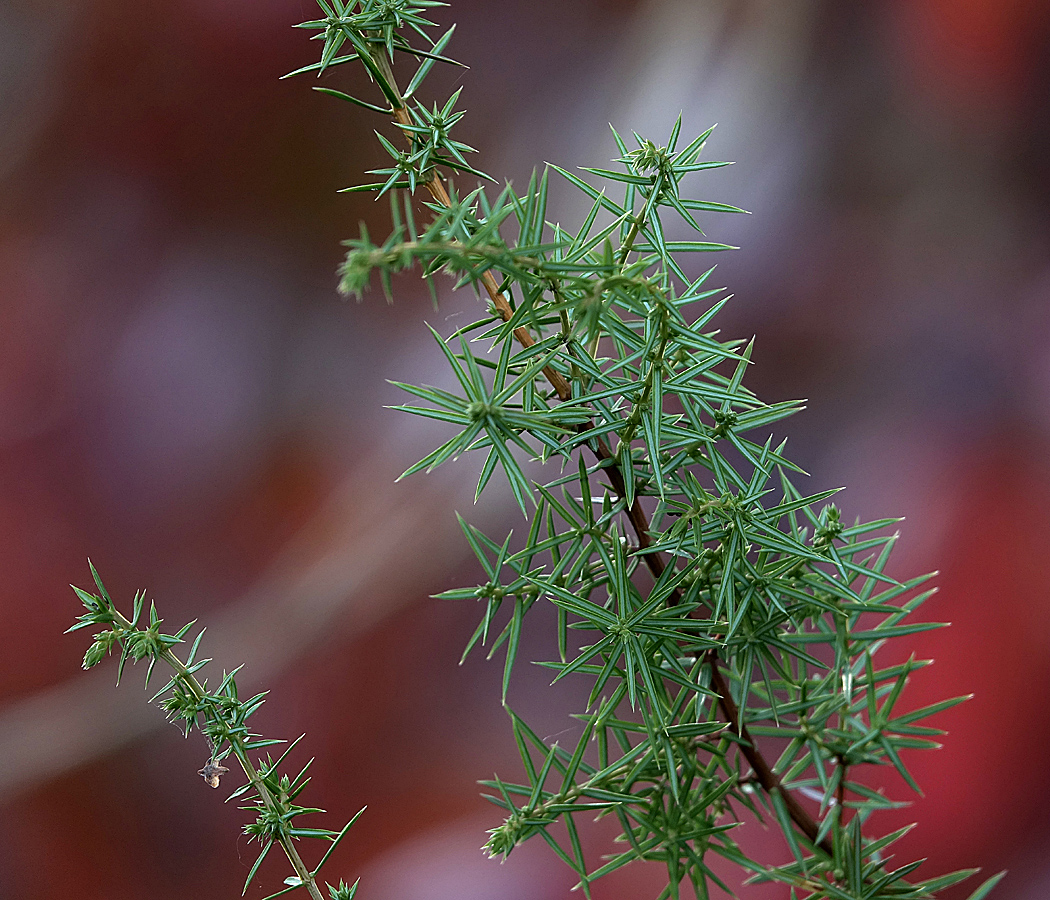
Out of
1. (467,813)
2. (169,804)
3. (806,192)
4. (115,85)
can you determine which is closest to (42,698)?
(169,804)

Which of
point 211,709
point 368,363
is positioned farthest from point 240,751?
point 368,363

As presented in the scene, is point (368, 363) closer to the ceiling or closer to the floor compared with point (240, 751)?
closer to the ceiling

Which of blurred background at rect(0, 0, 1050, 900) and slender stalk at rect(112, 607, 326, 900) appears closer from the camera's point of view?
slender stalk at rect(112, 607, 326, 900)

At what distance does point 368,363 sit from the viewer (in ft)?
3.20

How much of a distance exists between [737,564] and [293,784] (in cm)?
16

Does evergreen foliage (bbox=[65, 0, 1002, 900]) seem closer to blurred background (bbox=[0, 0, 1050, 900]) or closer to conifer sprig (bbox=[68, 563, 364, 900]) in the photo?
conifer sprig (bbox=[68, 563, 364, 900])

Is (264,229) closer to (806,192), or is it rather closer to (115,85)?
(115,85)

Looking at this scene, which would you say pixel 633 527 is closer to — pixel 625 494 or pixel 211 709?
pixel 625 494

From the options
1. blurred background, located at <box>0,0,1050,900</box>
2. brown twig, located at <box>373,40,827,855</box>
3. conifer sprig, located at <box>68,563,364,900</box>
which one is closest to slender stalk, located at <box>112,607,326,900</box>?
conifer sprig, located at <box>68,563,364,900</box>

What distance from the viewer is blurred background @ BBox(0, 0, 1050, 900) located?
82cm

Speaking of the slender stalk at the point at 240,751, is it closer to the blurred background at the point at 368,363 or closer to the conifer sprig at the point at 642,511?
the conifer sprig at the point at 642,511

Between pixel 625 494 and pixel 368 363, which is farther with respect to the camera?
pixel 368 363

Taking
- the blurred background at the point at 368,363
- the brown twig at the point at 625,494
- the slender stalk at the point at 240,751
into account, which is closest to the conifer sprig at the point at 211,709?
the slender stalk at the point at 240,751

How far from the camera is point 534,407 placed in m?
0.24
